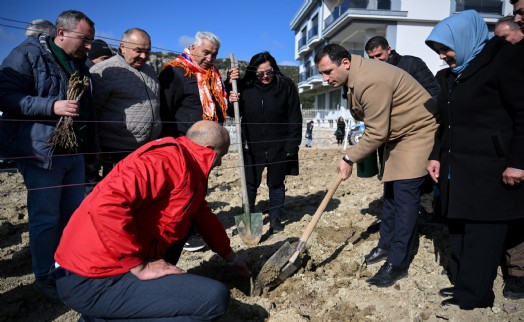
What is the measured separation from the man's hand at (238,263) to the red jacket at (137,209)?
2.40ft

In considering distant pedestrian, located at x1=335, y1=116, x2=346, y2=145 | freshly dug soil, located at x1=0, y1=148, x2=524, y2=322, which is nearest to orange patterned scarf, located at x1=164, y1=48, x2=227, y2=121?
freshly dug soil, located at x1=0, y1=148, x2=524, y2=322

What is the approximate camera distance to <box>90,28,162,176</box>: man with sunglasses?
120 inches

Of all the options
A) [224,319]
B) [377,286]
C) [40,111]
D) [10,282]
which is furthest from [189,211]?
[10,282]

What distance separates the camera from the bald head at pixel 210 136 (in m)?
1.93

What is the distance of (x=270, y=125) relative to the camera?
4023 mm

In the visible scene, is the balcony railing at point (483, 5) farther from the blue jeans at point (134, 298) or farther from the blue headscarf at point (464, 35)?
→ the blue jeans at point (134, 298)

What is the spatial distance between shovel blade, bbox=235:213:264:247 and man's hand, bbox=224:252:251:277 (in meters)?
1.06

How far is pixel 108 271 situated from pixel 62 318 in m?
1.09

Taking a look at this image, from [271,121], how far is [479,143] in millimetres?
2199

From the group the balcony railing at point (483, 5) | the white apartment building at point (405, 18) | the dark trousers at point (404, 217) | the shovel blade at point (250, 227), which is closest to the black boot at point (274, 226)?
the shovel blade at point (250, 227)

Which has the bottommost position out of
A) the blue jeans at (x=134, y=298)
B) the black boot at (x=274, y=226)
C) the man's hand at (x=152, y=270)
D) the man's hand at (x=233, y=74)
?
the black boot at (x=274, y=226)

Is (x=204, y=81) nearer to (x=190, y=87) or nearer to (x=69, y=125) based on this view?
(x=190, y=87)

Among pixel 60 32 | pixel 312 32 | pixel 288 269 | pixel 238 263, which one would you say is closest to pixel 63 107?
pixel 60 32

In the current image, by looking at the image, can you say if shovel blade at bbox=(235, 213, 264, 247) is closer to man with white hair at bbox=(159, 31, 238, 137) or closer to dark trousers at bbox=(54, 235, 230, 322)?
man with white hair at bbox=(159, 31, 238, 137)
